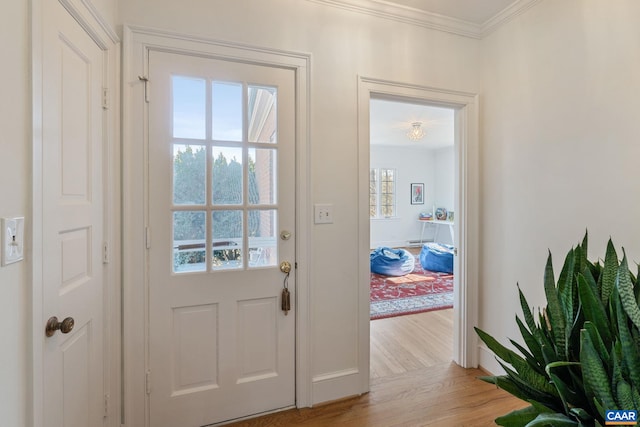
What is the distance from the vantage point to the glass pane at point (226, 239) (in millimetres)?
1641

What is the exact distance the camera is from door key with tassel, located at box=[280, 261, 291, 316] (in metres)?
1.73

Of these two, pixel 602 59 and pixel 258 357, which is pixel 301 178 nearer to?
pixel 258 357

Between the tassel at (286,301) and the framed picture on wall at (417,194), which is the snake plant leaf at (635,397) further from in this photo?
the framed picture on wall at (417,194)

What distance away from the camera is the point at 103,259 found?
1.39m

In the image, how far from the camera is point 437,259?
4.89 m

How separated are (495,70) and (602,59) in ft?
2.16

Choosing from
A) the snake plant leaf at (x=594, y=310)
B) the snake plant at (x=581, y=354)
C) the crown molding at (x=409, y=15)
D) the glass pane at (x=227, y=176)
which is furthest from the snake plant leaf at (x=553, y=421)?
the crown molding at (x=409, y=15)

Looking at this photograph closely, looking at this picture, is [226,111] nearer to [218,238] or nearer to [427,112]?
[218,238]

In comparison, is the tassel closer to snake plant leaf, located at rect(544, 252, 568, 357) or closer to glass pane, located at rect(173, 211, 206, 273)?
glass pane, located at rect(173, 211, 206, 273)

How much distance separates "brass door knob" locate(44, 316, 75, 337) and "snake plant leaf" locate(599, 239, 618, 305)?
1639mm

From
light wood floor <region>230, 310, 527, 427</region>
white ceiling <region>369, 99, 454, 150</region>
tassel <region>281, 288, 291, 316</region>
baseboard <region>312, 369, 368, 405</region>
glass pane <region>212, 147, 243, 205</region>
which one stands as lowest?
light wood floor <region>230, 310, 527, 427</region>

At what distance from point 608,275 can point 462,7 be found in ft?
6.31

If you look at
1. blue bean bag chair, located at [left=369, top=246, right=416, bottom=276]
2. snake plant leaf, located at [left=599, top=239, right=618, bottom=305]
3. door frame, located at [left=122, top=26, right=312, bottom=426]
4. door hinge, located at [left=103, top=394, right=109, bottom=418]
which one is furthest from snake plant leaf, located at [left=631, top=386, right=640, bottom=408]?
blue bean bag chair, located at [left=369, top=246, right=416, bottom=276]

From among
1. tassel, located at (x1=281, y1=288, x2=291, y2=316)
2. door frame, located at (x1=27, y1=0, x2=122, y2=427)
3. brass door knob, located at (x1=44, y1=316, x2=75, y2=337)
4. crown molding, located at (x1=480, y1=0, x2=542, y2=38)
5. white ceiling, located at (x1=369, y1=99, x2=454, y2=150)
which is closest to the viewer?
brass door knob, located at (x1=44, y1=316, x2=75, y2=337)
